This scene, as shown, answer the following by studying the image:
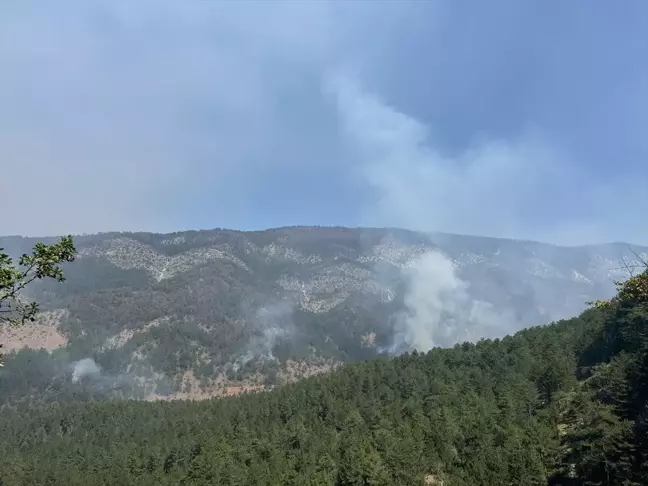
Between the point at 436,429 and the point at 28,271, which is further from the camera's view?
the point at 436,429

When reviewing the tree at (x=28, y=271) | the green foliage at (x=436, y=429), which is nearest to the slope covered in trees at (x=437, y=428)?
the green foliage at (x=436, y=429)

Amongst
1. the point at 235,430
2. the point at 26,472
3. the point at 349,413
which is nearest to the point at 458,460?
the point at 349,413

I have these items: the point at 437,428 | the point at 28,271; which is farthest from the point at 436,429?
the point at 28,271

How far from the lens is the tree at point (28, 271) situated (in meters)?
14.3

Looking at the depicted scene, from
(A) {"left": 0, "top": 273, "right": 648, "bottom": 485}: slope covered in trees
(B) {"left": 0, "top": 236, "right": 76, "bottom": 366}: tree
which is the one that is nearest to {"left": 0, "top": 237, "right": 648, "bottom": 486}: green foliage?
(A) {"left": 0, "top": 273, "right": 648, "bottom": 485}: slope covered in trees

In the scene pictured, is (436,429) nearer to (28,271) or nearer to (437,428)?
(437,428)

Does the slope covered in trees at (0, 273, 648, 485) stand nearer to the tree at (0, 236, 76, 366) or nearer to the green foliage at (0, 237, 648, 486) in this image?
the green foliage at (0, 237, 648, 486)

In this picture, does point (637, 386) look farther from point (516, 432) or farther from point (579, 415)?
point (516, 432)

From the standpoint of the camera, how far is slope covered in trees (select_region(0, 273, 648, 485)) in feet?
251

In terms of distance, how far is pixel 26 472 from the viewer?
453 feet

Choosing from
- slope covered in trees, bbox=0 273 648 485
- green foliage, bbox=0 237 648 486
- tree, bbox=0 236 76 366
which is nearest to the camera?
tree, bbox=0 236 76 366

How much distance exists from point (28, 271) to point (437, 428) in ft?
356

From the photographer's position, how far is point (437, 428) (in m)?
111

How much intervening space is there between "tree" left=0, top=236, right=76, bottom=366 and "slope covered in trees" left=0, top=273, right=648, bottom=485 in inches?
1002
